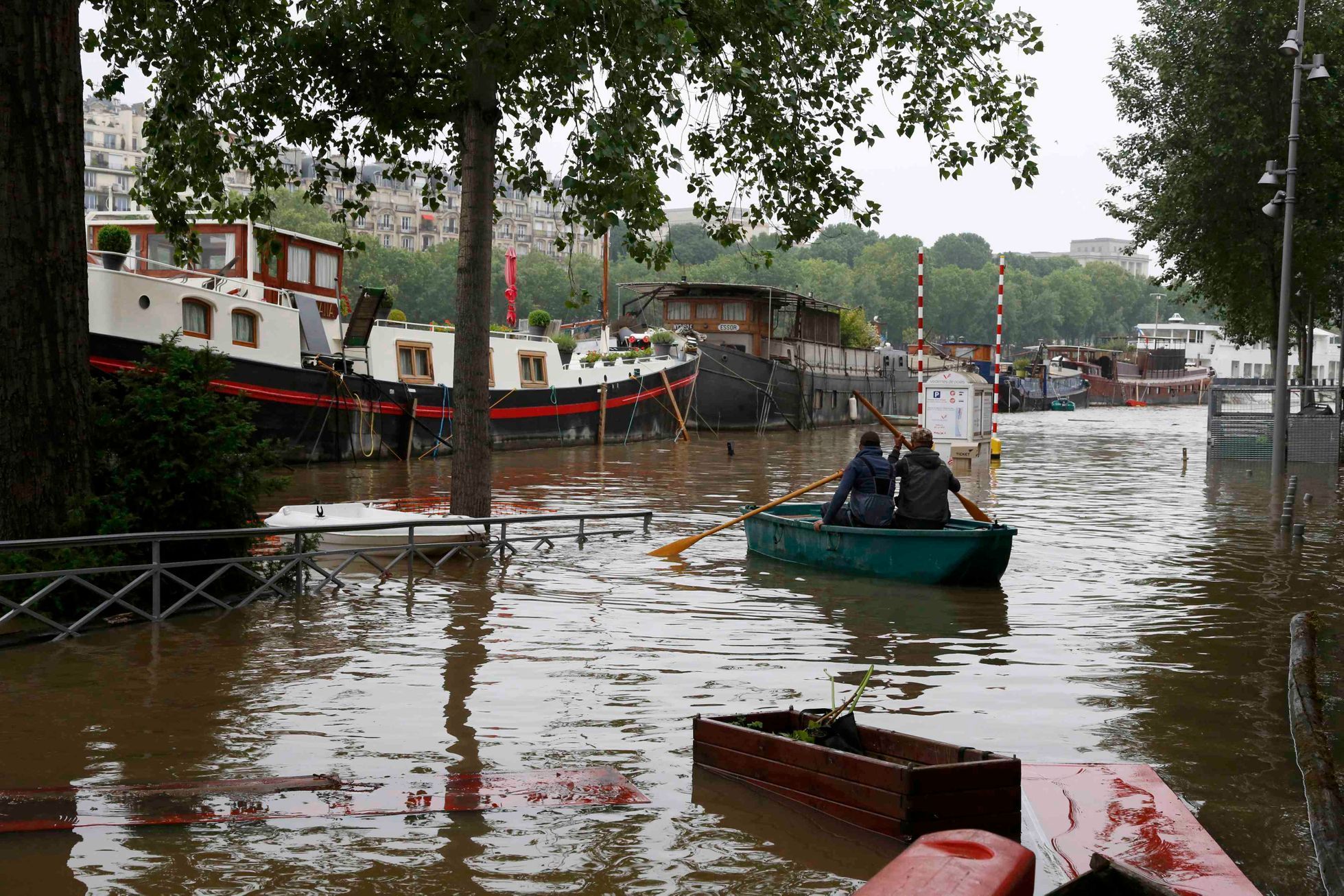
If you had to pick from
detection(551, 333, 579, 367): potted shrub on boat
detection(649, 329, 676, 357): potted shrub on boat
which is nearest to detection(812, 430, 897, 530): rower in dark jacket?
detection(551, 333, 579, 367): potted shrub on boat

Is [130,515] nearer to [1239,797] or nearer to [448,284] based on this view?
[1239,797]

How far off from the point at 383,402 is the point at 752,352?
67.5 ft

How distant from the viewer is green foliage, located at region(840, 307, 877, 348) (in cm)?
6088

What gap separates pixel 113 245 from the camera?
21141mm

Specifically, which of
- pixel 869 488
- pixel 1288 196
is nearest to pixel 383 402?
pixel 869 488

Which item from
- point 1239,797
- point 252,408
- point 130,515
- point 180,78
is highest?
point 180,78

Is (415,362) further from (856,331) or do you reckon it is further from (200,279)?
(856,331)

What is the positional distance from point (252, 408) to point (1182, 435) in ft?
138

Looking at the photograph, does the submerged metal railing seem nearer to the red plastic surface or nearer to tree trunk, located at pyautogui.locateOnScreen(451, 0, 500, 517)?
tree trunk, located at pyautogui.locateOnScreen(451, 0, 500, 517)

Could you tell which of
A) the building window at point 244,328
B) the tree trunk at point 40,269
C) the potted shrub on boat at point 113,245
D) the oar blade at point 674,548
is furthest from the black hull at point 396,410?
the tree trunk at point 40,269

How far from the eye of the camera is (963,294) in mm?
154125

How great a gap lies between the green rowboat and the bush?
13.0m

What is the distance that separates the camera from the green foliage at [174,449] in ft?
33.3

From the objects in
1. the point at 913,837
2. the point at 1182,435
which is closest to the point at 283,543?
the point at 913,837
